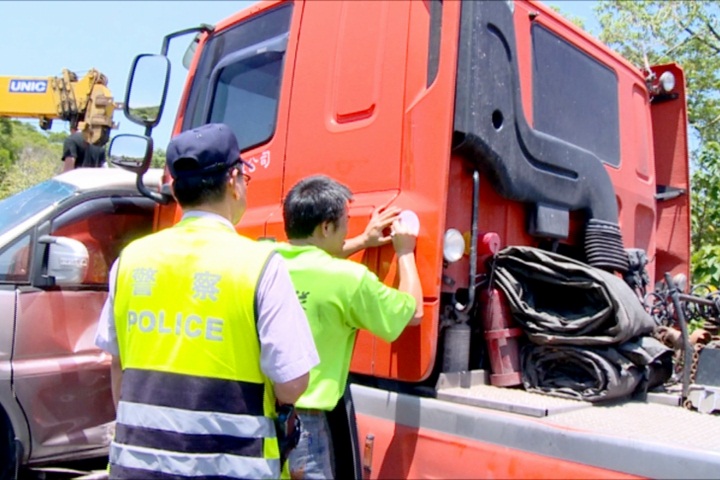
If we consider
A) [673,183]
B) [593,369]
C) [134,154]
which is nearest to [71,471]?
[134,154]

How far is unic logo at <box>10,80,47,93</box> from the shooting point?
22.4ft

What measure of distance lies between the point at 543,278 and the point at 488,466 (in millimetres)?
760

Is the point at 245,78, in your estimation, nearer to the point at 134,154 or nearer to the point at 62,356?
the point at 134,154

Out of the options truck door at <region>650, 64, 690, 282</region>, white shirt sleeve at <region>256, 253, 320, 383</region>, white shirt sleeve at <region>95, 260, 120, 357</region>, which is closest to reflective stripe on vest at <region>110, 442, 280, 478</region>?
white shirt sleeve at <region>256, 253, 320, 383</region>

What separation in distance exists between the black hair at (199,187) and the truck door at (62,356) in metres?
1.56

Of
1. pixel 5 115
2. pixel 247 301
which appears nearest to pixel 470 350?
pixel 247 301

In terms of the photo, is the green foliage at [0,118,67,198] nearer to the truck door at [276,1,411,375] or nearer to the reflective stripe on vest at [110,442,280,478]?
the truck door at [276,1,411,375]

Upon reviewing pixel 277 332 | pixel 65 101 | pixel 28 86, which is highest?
pixel 28 86

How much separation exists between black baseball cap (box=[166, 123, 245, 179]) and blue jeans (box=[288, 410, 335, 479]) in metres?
0.80

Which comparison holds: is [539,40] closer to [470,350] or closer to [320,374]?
[470,350]

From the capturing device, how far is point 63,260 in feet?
10.1

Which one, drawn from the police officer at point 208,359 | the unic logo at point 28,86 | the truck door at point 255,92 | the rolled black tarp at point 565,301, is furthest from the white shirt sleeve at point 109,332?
the unic logo at point 28,86

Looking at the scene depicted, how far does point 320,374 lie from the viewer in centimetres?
221

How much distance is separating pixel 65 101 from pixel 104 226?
3.66 meters
